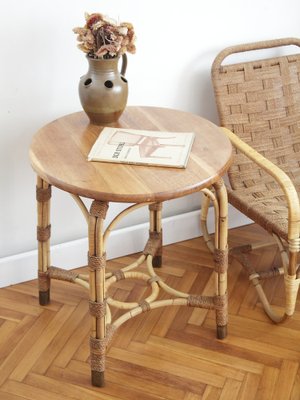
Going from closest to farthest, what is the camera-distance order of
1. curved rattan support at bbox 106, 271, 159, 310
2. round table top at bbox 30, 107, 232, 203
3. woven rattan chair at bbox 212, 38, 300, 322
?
1. round table top at bbox 30, 107, 232, 203
2. curved rattan support at bbox 106, 271, 159, 310
3. woven rattan chair at bbox 212, 38, 300, 322

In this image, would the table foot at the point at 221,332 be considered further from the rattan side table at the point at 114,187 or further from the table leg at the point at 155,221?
the table leg at the point at 155,221

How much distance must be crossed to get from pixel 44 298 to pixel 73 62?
0.82m

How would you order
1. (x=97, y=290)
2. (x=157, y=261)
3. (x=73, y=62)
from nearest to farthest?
(x=97, y=290), (x=73, y=62), (x=157, y=261)

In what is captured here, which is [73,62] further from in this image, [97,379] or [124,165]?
[97,379]

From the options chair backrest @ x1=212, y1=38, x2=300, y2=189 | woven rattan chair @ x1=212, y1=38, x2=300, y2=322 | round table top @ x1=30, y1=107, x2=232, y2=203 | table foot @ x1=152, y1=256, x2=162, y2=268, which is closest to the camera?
round table top @ x1=30, y1=107, x2=232, y2=203

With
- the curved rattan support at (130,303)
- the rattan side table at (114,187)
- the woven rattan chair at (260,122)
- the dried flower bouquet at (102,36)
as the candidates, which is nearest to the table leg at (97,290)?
the rattan side table at (114,187)

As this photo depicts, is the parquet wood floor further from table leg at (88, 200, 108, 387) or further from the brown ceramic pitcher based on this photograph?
the brown ceramic pitcher

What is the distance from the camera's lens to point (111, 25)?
6.18 ft

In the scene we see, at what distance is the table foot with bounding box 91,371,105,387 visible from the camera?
1898 millimetres

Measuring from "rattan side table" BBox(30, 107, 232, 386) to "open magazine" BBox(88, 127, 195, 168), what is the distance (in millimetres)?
23

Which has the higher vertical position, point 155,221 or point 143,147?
point 143,147

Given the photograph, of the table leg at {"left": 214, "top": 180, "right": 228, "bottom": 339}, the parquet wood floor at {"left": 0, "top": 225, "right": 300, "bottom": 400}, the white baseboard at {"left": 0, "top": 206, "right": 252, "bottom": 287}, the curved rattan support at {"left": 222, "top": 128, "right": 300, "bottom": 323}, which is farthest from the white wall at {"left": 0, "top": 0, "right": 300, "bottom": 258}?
the table leg at {"left": 214, "top": 180, "right": 228, "bottom": 339}

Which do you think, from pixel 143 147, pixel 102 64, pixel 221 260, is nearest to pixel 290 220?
pixel 221 260

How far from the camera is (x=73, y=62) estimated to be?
85.4 inches
